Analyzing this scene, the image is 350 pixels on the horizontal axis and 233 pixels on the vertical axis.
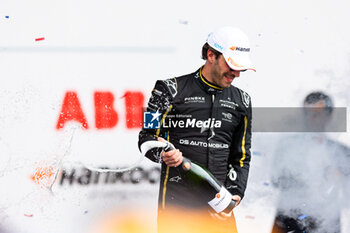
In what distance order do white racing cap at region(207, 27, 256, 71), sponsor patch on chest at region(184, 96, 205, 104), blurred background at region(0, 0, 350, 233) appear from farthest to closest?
blurred background at region(0, 0, 350, 233) → sponsor patch on chest at region(184, 96, 205, 104) → white racing cap at region(207, 27, 256, 71)

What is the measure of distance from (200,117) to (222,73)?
239 millimetres

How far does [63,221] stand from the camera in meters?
2.72

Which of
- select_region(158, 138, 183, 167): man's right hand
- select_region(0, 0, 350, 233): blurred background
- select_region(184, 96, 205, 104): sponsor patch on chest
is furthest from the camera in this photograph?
select_region(0, 0, 350, 233): blurred background

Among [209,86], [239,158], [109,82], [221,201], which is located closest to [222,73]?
[209,86]

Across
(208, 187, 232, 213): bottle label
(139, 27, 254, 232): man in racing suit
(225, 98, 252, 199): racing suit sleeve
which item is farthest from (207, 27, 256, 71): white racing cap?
(208, 187, 232, 213): bottle label

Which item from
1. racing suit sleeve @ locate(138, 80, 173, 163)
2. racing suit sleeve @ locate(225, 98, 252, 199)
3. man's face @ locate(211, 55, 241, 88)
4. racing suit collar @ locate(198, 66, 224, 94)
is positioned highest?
man's face @ locate(211, 55, 241, 88)

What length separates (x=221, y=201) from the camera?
1.97 metres

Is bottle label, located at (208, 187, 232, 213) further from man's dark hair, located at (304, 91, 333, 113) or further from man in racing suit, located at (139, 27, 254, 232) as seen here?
man's dark hair, located at (304, 91, 333, 113)

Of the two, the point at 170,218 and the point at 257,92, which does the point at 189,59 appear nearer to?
the point at 257,92

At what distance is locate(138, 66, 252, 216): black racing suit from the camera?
A: 2.04 m

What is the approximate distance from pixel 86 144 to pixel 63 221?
1.73 ft

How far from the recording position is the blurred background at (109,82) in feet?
8.70

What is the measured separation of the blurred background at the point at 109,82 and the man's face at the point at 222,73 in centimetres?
70

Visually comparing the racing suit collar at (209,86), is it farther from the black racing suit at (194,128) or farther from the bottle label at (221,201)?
the bottle label at (221,201)
